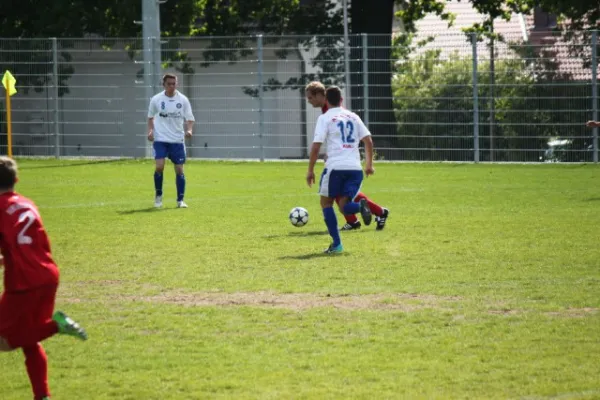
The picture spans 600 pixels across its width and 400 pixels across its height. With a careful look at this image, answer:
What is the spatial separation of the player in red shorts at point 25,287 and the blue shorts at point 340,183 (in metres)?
6.81

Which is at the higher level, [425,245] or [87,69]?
[87,69]

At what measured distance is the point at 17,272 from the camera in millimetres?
6516

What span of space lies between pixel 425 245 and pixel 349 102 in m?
15.6

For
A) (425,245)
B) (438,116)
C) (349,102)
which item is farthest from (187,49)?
(425,245)

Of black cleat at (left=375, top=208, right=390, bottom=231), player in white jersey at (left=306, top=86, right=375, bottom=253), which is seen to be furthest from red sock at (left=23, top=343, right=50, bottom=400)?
black cleat at (left=375, top=208, right=390, bottom=231)

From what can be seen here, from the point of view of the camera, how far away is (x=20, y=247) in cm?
655

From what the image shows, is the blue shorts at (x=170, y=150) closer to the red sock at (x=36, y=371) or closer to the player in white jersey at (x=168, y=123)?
the player in white jersey at (x=168, y=123)

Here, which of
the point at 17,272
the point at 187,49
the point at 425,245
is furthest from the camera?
the point at 187,49

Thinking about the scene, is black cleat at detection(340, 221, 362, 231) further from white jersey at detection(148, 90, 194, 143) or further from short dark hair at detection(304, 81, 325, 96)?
white jersey at detection(148, 90, 194, 143)

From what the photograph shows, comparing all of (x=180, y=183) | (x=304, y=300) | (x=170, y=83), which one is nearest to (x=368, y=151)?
(x=304, y=300)

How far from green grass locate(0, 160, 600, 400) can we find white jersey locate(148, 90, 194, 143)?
3.83ft

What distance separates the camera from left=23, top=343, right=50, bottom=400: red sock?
653 cm

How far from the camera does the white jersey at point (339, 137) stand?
43.1ft

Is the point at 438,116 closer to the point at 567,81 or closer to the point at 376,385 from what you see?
the point at 567,81
